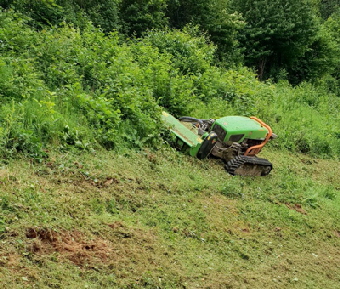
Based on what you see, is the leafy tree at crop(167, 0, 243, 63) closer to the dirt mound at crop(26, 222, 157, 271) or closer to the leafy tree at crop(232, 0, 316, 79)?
the leafy tree at crop(232, 0, 316, 79)

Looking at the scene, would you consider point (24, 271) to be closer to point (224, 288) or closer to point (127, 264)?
point (127, 264)

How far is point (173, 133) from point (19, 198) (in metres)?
3.92

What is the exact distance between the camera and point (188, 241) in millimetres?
5000

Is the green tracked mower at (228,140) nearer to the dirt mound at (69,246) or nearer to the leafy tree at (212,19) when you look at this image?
the dirt mound at (69,246)

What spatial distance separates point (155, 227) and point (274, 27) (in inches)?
737

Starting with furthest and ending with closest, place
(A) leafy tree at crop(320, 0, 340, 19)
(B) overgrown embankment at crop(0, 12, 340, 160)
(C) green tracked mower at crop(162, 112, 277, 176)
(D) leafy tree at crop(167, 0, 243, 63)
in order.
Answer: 1. (A) leafy tree at crop(320, 0, 340, 19)
2. (D) leafy tree at crop(167, 0, 243, 63)
3. (C) green tracked mower at crop(162, 112, 277, 176)
4. (B) overgrown embankment at crop(0, 12, 340, 160)

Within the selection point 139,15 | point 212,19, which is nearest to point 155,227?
point 139,15

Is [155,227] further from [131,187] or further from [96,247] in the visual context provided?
[96,247]

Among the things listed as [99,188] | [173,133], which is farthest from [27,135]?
[173,133]

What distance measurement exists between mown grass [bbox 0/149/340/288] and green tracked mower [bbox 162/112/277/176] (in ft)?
0.97

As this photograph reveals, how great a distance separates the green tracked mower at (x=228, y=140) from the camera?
25.4 feet

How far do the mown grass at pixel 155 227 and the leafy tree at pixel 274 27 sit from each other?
15121 mm

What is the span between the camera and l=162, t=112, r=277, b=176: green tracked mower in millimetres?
7754

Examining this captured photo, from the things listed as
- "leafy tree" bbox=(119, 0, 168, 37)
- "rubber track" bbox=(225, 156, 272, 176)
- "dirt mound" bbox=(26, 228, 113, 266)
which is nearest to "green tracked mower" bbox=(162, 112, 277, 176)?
"rubber track" bbox=(225, 156, 272, 176)
